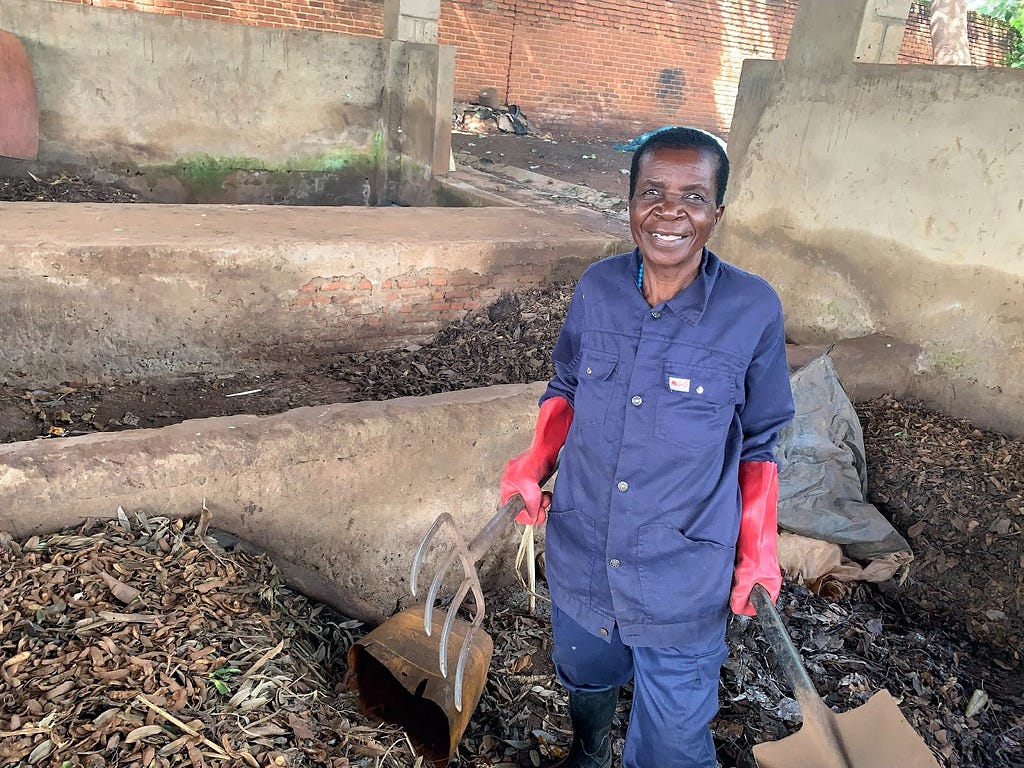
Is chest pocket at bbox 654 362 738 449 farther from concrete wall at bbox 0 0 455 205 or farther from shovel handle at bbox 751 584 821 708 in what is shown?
concrete wall at bbox 0 0 455 205

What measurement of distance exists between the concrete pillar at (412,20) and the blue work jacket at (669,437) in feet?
21.1

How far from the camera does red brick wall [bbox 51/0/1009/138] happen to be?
11008 mm

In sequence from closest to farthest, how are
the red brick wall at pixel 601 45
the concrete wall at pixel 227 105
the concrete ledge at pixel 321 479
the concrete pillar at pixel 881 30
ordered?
the concrete ledge at pixel 321 479 → the concrete pillar at pixel 881 30 → the concrete wall at pixel 227 105 → the red brick wall at pixel 601 45

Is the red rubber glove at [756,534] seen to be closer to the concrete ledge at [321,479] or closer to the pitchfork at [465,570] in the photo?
the pitchfork at [465,570]

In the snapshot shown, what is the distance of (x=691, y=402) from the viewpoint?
1.72 meters

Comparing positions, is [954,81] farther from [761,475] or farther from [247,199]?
[247,199]

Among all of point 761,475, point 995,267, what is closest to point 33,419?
point 761,475

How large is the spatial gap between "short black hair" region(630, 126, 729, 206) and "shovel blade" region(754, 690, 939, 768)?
55.4 inches

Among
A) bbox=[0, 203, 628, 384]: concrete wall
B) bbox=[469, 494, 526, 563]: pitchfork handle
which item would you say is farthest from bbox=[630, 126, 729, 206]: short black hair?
bbox=[0, 203, 628, 384]: concrete wall

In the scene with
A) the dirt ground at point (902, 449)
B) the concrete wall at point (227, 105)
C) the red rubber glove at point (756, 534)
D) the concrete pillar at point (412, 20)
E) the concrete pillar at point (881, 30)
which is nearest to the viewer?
the red rubber glove at point (756, 534)

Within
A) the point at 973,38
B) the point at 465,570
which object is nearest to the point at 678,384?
the point at 465,570

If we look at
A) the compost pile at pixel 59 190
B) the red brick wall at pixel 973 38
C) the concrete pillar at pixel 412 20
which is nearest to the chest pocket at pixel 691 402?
the compost pile at pixel 59 190

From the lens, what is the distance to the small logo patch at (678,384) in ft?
5.61

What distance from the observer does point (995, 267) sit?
3.66 metres
